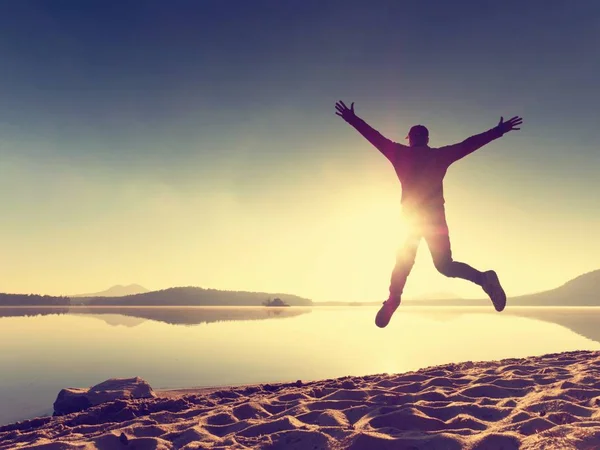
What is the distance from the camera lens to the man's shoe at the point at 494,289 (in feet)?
18.9

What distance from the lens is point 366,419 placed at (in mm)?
5520

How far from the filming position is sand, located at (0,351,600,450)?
459cm

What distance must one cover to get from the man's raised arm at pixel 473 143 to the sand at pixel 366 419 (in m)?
3.26

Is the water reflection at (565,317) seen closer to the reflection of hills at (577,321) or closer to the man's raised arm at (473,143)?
the reflection of hills at (577,321)

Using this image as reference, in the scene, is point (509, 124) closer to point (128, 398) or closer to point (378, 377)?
point (378, 377)

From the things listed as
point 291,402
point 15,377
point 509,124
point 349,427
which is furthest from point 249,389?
point 15,377

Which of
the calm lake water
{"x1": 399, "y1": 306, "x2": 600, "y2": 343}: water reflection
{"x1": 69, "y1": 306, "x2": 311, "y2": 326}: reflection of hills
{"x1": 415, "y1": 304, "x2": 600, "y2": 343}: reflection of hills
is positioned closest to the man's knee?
the calm lake water

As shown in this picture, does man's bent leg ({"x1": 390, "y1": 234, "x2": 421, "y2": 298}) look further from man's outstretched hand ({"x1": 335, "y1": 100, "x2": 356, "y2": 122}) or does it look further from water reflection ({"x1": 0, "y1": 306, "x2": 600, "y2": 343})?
water reflection ({"x1": 0, "y1": 306, "x2": 600, "y2": 343})

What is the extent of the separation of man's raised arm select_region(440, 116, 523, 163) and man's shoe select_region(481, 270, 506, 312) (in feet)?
5.28

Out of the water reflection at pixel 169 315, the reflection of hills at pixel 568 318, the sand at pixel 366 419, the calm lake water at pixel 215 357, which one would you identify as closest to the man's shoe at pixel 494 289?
→ the sand at pixel 366 419

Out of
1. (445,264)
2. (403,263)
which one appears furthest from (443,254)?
(403,263)

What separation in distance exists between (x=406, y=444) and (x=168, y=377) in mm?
9282

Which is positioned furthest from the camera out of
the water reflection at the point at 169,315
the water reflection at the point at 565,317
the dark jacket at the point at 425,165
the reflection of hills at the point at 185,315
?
the reflection of hills at the point at 185,315

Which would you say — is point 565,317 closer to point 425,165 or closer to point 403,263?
point 403,263
